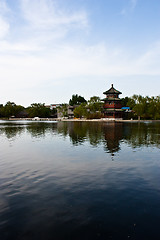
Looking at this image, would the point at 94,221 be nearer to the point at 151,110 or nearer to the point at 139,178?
the point at 139,178

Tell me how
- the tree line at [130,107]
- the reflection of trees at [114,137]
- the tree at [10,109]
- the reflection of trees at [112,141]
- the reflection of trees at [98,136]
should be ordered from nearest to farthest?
1. the reflection of trees at [112,141]
2. the reflection of trees at [98,136]
3. the reflection of trees at [114,137]
4. the tree line at [130,107]
5. the tree at [10,109]

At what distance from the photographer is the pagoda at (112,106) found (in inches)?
3723

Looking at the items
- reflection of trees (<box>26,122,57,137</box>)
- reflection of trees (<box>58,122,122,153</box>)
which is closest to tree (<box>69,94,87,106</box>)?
reflection of trees (<box>26,122,57,137</box>)

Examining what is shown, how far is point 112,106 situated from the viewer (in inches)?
3728

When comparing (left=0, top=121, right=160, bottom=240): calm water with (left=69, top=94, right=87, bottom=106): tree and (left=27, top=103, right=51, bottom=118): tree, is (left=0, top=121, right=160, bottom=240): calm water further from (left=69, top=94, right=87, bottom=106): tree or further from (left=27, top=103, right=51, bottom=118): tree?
(left=69, top=94, right=87, bottom=106): tree

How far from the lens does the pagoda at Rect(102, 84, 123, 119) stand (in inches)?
3723

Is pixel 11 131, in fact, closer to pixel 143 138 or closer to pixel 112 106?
pixel 143 138

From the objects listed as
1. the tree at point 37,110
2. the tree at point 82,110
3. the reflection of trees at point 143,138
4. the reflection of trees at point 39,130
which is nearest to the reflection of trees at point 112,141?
the reflection of trees at point 143,138

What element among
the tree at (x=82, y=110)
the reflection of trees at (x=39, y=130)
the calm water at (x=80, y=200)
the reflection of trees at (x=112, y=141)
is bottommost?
the calm water at (x=80, y=200)

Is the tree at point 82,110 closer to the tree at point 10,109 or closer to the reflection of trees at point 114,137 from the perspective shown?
the tree at point 10,109

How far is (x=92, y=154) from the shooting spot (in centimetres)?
1866

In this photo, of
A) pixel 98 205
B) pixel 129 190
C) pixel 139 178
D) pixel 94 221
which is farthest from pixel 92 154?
pixel 94 221

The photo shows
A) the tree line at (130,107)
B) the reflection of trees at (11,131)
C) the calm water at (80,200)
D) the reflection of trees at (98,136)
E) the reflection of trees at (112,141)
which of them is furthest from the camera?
the tree line at (130,107)

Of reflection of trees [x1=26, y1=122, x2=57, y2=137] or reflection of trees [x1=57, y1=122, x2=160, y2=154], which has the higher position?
Result: reflection of trees [x1=26, y1=122, x2=57, y2=137]
